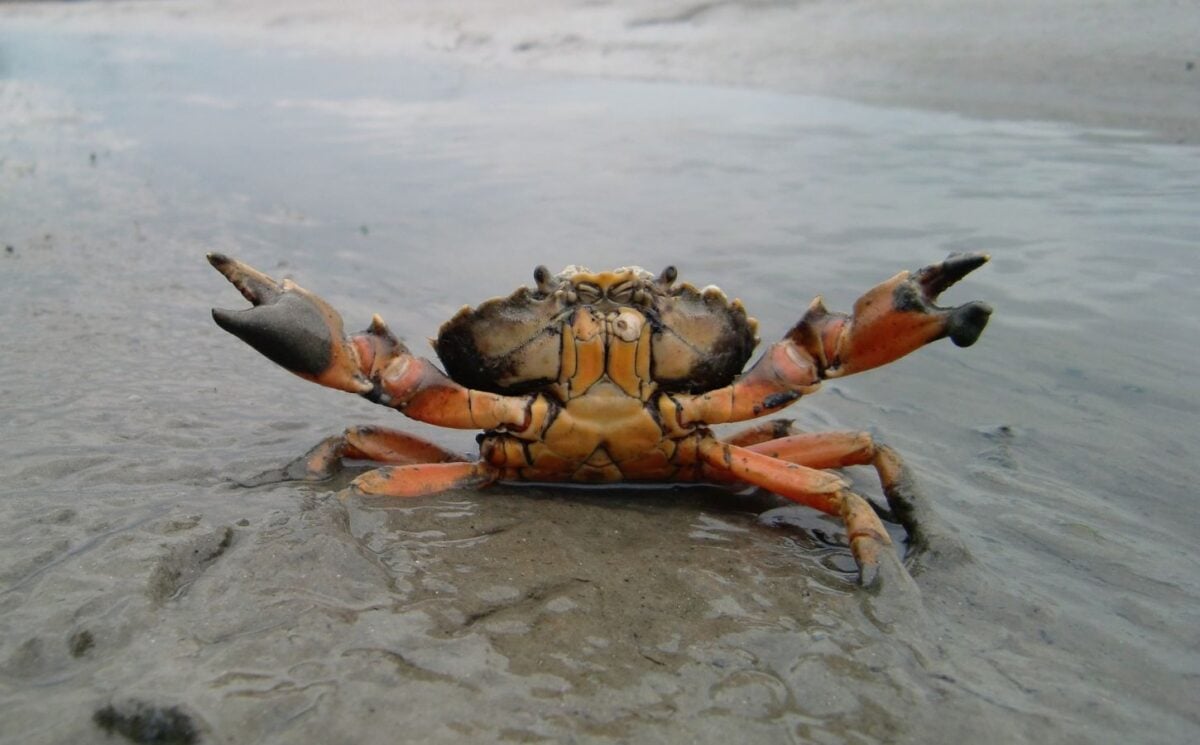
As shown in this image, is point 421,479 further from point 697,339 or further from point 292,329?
point 697,339

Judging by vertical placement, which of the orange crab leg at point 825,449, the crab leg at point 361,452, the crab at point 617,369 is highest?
the crab at point 617,369

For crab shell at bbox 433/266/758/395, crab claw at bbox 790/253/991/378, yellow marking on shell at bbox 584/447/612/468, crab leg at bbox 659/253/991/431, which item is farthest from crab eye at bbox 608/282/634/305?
crab claw at bbox 790/253/991/378

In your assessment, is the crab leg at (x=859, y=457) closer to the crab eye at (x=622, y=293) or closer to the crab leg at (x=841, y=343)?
the crab leg at (x=841, y=343)

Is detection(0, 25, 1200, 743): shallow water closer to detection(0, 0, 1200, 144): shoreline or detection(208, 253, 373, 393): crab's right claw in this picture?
detection(208, 253, 373, 393): crab's right claw

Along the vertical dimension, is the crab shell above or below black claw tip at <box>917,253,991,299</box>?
below

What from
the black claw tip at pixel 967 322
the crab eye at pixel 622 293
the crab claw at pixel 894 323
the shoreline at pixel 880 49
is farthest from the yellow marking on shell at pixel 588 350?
the shoreline at pixel 880 49

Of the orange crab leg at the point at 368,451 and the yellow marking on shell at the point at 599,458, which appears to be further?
the orange crab leg at the point at 368,451

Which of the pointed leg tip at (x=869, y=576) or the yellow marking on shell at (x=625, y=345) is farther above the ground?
the yellow marking on shell at (x=625, y=345)

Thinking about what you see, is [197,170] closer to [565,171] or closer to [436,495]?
[565,171]
